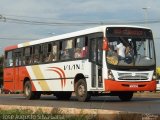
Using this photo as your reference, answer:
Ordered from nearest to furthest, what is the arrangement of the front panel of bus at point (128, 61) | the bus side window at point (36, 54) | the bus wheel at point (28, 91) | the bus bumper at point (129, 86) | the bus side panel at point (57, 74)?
1. the bus bumper at point (129, 86)
2. the front panel of bus at point (128, 61)
3. the bus side panel at point (57, 74)
4. the bus side window at point (36, 54)
5. the bus wheel at point (28, 91)

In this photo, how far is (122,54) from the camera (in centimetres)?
2039

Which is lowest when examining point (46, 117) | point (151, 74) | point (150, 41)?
point (46, 117)

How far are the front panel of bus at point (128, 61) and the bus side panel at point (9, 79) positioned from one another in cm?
995

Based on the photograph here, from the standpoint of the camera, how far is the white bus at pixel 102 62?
20344 mm

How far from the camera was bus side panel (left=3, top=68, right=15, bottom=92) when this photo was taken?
28.9 metres

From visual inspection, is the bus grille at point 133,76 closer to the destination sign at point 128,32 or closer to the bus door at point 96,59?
the bus door at point 96,59

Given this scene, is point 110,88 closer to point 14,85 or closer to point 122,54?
point 122,54

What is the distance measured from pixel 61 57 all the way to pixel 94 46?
121 inches

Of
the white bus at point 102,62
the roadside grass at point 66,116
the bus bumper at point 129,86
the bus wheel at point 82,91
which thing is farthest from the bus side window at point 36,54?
the roadside grass at point 66,116

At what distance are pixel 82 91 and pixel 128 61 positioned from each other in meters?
2.60

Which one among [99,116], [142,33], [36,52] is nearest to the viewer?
[99,116]

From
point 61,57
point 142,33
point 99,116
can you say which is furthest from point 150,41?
point 99,116

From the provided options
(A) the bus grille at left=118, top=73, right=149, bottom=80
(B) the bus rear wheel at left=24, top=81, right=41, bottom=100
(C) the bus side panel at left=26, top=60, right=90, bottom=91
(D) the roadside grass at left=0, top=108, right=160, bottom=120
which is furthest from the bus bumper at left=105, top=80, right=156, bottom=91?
(D) the roadside grass at left=0, top=108, right=160, bottom=120

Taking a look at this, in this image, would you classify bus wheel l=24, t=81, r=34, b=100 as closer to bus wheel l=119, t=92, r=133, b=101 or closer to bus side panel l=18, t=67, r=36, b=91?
bus side panel l=18, t=67, r=36, b=91
